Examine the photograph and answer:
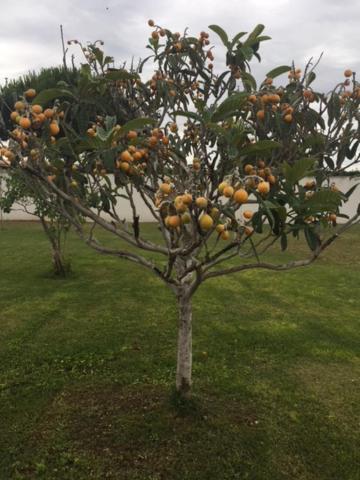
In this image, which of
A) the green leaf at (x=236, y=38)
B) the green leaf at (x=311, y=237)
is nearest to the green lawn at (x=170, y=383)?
the green leaf at (x=311, y=237)

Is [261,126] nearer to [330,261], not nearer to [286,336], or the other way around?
[286,336]

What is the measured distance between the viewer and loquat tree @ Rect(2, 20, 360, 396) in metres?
3.27

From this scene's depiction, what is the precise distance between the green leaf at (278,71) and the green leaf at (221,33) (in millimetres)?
630

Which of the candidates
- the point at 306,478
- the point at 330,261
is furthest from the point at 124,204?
the point at 306,478

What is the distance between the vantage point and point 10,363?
6.72m

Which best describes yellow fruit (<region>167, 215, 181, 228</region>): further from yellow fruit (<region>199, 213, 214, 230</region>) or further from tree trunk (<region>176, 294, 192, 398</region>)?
tree trunk (<region>176, 294, 192, 398</region>)

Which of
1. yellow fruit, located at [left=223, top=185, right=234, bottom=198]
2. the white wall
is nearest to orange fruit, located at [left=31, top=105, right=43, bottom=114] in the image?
yellow fruit, located at [left=223, top=185, right=234, bottom=198]

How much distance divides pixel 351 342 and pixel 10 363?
5.94m

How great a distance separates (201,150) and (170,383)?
344 cm

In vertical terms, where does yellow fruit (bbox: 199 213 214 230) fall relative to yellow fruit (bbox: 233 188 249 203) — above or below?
below

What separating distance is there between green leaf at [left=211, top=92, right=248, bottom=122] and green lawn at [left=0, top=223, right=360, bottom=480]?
3391 mm

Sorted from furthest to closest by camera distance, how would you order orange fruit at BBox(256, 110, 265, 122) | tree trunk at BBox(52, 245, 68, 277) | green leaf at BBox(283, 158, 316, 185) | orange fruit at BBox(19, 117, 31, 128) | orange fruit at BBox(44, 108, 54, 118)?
tree trunk at BBox(52, 245, 68, 277) → orange fruit at BBox(256, 110, 265, 122) → orange fruit at BBox(44, 108, 54, 118) → orange fruit at BBox(19, 117, 31, 128) → green leaf at BBox(283, 158, 316, 185)

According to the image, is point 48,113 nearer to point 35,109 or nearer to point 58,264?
point 35,109

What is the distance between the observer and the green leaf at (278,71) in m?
4.28
